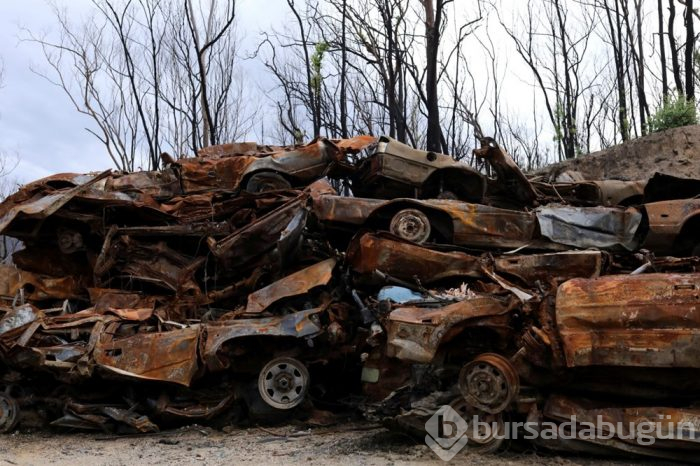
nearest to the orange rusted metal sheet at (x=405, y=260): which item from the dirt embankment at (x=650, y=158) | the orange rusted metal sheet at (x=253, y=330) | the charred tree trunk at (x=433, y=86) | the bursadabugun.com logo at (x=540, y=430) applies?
the orange rusted metal sheet at (x=253, y=330)

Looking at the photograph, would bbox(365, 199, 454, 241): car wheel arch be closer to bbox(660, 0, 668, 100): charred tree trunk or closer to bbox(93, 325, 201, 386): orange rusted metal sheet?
bbox(93, 325, 201, 386): orange rusted metal sheet

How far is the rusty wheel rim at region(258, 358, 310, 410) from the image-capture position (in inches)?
273

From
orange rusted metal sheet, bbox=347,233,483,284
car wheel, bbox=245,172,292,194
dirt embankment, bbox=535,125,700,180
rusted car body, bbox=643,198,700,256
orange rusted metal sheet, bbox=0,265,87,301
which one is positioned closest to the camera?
orange rusted metal sheet, bbox=347,233,483,284

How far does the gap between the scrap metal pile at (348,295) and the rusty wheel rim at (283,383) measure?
27 millimetres

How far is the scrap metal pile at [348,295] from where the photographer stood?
4930mm

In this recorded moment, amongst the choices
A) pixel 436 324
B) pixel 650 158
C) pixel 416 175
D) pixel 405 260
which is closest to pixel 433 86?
pixel 650 158

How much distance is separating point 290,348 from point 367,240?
1.73 meters

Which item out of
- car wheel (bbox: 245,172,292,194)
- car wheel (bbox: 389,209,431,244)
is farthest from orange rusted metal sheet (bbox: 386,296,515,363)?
car wheel (bbox: 245,172,292,194)

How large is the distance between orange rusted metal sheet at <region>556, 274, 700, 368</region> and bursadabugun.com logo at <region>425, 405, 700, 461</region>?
0.49 metres

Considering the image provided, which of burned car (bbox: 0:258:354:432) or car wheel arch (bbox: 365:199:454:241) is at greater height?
car wheel arch (bbox: 365:199:454:241)

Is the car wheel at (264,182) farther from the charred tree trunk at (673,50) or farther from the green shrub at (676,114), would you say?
the charred tree trunk at (673,50)

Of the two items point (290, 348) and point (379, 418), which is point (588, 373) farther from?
point (290, 348)

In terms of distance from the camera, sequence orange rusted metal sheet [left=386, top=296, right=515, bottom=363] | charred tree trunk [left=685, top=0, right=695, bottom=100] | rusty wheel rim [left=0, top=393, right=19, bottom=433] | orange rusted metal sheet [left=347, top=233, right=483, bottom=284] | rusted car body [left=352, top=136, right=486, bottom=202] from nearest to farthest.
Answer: orange rusted metal sheet [left=386, top=296, right=515, bottom=363]
rusty wheel rim [left=0, top=393, right=19, bottom=433]
orange rusted metal sheet [left=347, top=233, right=483, bottom=284]
rusted car body [left=352, top=136, right=486, bottom=202]
charred tree trunk [left=685, top=0, right=695, bottom=100]

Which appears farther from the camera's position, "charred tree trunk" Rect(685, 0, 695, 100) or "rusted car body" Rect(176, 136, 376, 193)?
"charred tree trunk" Rect(685, 0, 695, 100)
